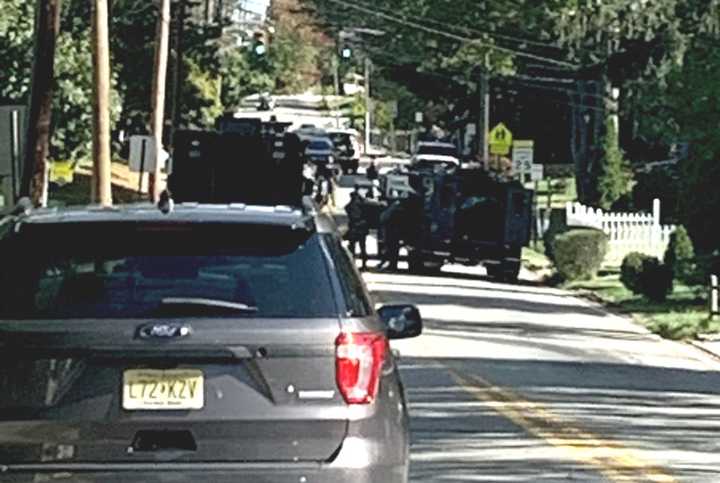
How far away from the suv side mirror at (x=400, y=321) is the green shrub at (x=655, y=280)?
29.2 m

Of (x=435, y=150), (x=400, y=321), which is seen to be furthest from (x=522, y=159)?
(x=400, y=321)

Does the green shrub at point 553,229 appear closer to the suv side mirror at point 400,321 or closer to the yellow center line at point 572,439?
the yellow center line at point 572,439

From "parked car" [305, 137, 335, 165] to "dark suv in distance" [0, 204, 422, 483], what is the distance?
62861 millimetres

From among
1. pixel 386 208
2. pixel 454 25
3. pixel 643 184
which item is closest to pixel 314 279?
pixel 386 208

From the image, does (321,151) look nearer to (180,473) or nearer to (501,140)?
(501,140)

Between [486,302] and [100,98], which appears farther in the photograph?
[486,302]

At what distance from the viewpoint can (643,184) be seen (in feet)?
213

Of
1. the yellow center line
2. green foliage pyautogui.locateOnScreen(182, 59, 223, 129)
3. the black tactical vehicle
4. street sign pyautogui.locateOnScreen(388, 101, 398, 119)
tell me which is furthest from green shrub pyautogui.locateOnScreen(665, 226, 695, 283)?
street sign pyautogui.locateOnScreen(388, 101, 398, 119)

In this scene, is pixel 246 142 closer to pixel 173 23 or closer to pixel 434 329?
pixel 434 329

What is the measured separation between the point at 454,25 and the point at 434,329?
42972mm

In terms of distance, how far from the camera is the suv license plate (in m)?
8.11

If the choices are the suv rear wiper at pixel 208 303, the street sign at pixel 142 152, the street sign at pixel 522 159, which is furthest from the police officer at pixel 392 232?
the suv rear wiper at pixel 208 303

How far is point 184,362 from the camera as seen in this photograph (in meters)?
8.12

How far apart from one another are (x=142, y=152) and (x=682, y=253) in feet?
39.6
